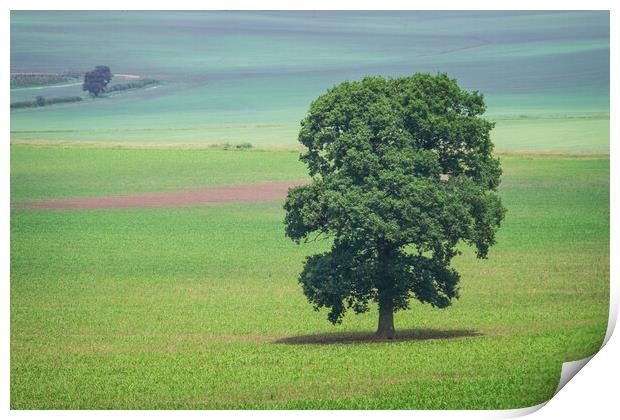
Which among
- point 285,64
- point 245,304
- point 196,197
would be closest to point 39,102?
point 245,304

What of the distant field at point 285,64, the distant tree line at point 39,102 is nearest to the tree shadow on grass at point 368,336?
the distant field at point 285,64

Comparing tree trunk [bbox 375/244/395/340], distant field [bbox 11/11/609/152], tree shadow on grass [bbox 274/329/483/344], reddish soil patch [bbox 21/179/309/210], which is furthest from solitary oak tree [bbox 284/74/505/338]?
reddish soil patch [bbox 21/179/309/210]

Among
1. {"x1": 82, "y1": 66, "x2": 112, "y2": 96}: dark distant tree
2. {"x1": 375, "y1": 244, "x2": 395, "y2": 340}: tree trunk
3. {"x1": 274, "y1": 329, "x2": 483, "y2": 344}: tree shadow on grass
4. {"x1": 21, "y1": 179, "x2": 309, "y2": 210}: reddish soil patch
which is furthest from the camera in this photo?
{"x1": 21, "y1": 179, "x2": 309, "y2": 210}: reddish soil patch

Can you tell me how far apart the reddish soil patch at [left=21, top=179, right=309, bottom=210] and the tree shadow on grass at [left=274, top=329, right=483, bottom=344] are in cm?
586

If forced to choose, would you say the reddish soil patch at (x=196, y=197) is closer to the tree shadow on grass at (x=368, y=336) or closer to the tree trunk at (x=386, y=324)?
the tree shadow on grass at (x=368, y=336)

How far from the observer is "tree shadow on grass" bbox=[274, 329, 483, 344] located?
89.8 ft

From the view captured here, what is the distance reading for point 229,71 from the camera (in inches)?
1329

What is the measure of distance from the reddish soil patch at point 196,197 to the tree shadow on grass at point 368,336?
5.86 m

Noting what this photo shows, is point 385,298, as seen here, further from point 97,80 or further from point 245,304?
point 97,80

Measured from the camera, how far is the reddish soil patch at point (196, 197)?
3341 centimetres

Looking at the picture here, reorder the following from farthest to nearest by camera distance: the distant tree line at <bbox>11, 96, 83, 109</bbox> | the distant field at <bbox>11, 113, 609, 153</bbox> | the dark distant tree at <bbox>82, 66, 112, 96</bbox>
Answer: the dark distant tree at <bbox>82, 66, 112, 96</bbox>
the distant field at <bbox>11, 113, 609, 153</bbox>
the distant tree line at <bbox>11, 96, 83, 109</bbox>

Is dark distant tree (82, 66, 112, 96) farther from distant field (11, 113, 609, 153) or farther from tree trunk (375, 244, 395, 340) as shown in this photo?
tree trunk (375, 244, 395, 340)

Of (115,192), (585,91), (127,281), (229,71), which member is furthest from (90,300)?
(585,91)
